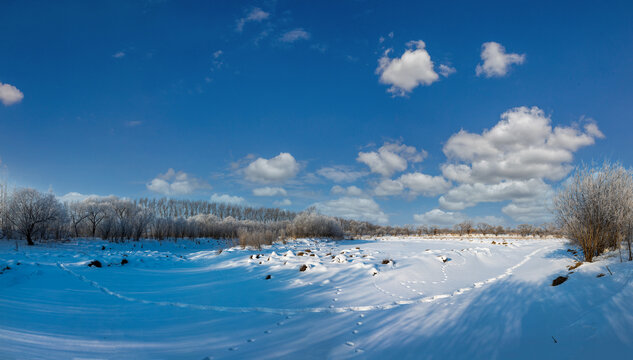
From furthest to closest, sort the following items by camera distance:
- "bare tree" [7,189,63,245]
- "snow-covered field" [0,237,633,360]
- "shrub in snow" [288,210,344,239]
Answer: "shrub in snow" [288,210,344,239], "bare tree" [7,189,63,245], "snow-covered field" [0,237,633,360]

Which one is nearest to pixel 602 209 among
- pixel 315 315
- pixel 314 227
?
pixel 315 315

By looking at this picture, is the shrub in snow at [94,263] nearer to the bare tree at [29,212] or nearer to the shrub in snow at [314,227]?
the bare tree at [29,212]

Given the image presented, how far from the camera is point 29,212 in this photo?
60.8ft

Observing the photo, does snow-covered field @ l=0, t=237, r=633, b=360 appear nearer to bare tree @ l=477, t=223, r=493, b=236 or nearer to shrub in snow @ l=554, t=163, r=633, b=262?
shrub in snow @ l=554, t=163, r=633, b=262

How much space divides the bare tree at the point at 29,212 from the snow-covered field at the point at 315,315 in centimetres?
1283

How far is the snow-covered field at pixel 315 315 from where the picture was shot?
4.18m

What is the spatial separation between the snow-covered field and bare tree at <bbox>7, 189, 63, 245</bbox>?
12.8 meters

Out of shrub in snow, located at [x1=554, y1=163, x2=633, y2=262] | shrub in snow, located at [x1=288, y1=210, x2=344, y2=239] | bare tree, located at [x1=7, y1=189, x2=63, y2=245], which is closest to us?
shrub in snow, located at [x1=554, y1=163, x2=633, y2=262]

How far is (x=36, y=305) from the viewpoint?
6195 mm

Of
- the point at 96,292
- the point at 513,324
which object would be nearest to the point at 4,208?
the point at 96,292

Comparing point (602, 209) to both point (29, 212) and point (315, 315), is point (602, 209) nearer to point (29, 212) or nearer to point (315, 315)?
point (315, 315)

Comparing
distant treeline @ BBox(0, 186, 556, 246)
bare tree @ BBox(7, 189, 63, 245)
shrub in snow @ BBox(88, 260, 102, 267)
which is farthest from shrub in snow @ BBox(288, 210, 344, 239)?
shrub in snow @ BBox(88, 260, 102, 267)

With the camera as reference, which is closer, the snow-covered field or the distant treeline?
the snow-covered field

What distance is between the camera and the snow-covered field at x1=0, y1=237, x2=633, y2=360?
4184 mm
